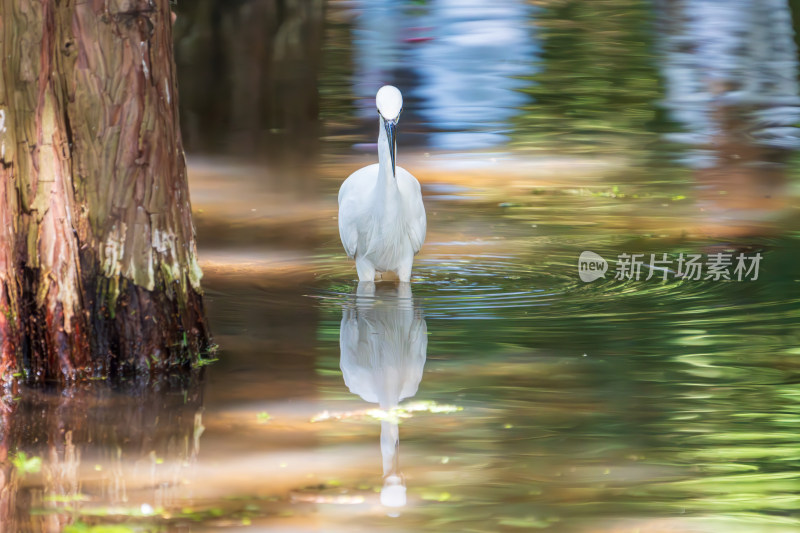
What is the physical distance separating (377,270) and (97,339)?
3.04m

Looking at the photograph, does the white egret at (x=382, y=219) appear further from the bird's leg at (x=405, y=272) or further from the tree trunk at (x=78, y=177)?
the tree trunk at (x=78, y=177)

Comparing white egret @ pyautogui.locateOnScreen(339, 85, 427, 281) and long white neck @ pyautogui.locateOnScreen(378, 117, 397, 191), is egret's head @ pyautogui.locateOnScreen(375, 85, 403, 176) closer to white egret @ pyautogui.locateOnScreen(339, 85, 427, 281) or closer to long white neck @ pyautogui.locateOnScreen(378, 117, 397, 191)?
long white neck @ pyautogui.locateOnScreen(378, 117, 397, 191)

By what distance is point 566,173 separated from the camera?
1369 cm

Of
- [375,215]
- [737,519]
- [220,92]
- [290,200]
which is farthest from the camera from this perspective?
[220,92]

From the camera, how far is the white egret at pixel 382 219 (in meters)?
9.23

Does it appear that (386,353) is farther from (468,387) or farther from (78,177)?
(78,177)

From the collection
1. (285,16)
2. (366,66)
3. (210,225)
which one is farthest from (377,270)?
(285,16)

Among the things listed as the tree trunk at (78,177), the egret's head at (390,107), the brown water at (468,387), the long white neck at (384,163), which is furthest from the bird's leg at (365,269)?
the tree trunk at (78,177)

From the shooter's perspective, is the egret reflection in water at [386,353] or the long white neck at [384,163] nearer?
the egret reflection in water at [386,353]

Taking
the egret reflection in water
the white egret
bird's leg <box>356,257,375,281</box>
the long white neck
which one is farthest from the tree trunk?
bird's leg <box>356,257,375,281</box>

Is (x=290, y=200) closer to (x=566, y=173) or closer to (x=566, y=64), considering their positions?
(x=566, y=173)

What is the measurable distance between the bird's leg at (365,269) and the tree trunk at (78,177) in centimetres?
276

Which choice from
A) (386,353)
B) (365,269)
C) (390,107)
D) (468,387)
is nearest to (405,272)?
(365,269)

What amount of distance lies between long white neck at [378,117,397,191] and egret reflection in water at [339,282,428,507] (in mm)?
737
